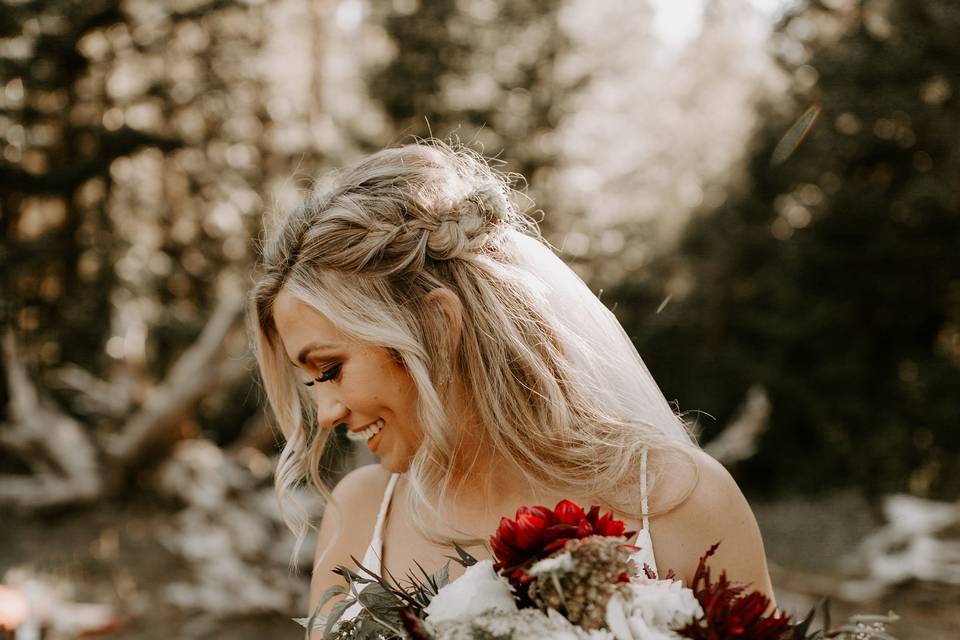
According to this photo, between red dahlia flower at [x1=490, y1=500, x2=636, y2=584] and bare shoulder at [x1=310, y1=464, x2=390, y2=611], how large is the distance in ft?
3.14

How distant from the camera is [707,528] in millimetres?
1720

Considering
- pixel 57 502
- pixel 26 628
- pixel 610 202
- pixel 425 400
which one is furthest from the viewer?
pixel 610 202

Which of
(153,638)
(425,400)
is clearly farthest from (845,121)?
(425,400)

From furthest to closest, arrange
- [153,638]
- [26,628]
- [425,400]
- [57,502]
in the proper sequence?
[57,502]
[153,638]
[26,628]
[425,400]

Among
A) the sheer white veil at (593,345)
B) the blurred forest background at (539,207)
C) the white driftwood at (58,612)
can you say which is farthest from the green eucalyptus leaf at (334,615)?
the blurred forest background at (539,207)

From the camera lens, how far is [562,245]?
9.25 m

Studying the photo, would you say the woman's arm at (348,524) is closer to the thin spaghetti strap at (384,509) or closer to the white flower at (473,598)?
the thin spaghetti strap at (384,509)

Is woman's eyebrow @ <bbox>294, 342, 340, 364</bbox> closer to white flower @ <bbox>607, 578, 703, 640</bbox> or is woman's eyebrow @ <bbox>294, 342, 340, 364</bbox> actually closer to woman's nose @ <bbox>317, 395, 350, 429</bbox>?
woman's nose @ <bbox>317, 395, 350, 429</bbox>

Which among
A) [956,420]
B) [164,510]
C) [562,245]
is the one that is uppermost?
[562,245]

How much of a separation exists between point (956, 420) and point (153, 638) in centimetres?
744

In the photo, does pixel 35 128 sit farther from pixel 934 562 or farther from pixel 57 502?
pixel 934 562

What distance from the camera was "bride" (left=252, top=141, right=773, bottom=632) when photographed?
181cm

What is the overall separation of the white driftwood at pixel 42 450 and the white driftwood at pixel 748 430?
20.2 ft

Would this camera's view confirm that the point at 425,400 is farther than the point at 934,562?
No
